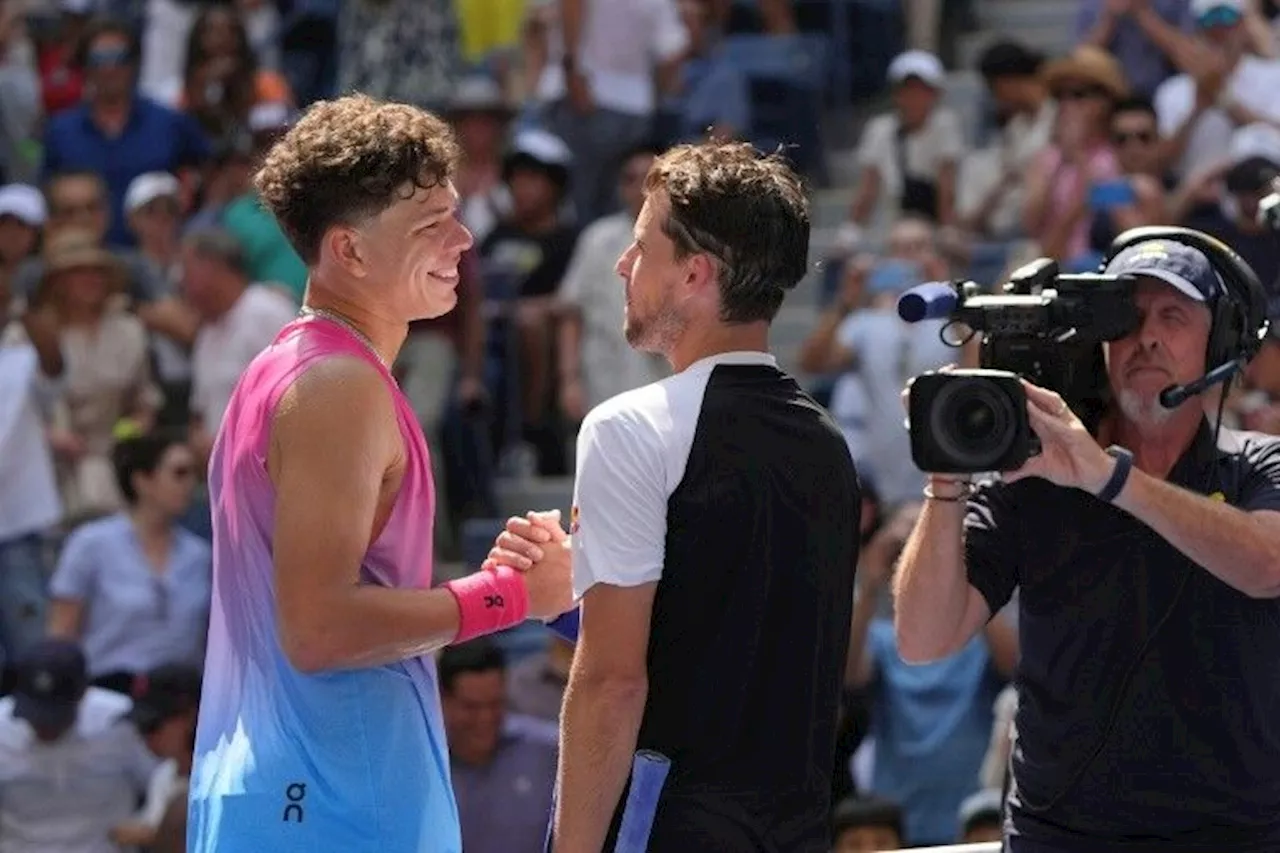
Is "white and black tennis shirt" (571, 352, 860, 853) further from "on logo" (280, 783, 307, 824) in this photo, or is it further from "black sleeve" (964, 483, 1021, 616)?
"black sleeve" (964, 483, 1021, 616)

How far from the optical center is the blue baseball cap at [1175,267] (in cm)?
421

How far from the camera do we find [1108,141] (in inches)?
423

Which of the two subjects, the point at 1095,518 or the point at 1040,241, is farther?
the point at 1040,241

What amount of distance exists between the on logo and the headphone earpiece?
1574 mm

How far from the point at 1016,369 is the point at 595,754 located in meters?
0.96

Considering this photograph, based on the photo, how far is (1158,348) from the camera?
13.9ft

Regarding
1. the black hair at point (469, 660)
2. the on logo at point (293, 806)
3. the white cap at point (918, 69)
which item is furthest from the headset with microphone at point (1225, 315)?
the white cap at point (918, 69)

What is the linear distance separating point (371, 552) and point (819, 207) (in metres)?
8.51

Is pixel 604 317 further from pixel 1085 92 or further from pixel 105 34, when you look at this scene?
pixel 105 34

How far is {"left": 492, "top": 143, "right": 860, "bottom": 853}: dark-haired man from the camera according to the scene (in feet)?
12.2

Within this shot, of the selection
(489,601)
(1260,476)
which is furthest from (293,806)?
(1260,476)

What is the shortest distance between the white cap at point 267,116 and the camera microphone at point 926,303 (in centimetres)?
815

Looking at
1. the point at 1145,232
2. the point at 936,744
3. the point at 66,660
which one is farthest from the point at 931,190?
the point at 1145,232

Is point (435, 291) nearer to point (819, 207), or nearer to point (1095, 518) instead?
point (1095, 518)
